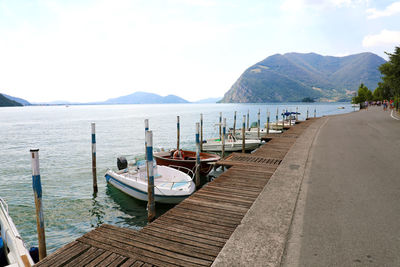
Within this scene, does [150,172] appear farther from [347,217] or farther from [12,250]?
[347,217]

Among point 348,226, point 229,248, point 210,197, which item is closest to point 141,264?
point 229,248

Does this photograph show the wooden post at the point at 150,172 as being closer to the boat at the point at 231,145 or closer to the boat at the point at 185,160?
the boat at the point at 185,160

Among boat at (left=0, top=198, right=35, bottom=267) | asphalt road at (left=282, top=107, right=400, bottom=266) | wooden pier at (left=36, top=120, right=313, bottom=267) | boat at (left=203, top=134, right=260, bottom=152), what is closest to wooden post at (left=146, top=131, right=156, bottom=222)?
wooden pier at (left=36, top=120, right=313, bottom=267)

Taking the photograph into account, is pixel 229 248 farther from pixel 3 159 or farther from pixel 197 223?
pixel 3 159

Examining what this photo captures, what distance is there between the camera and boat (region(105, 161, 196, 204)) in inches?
479

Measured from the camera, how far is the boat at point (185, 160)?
56.6ft

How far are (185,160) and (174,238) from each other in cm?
1213

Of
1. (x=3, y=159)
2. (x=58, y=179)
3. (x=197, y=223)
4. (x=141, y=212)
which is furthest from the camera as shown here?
(x=3, y=159)

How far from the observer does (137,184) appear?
525 inches

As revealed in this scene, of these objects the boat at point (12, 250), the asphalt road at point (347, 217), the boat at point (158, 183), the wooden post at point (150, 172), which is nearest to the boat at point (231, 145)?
the boat at point (158, 183)

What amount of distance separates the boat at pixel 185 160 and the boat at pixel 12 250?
32.7ft

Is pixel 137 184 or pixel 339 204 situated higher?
pixel 339 204

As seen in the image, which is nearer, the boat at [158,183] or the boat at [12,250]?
the boat at [12,250]

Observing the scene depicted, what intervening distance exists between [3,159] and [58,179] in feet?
43.8
